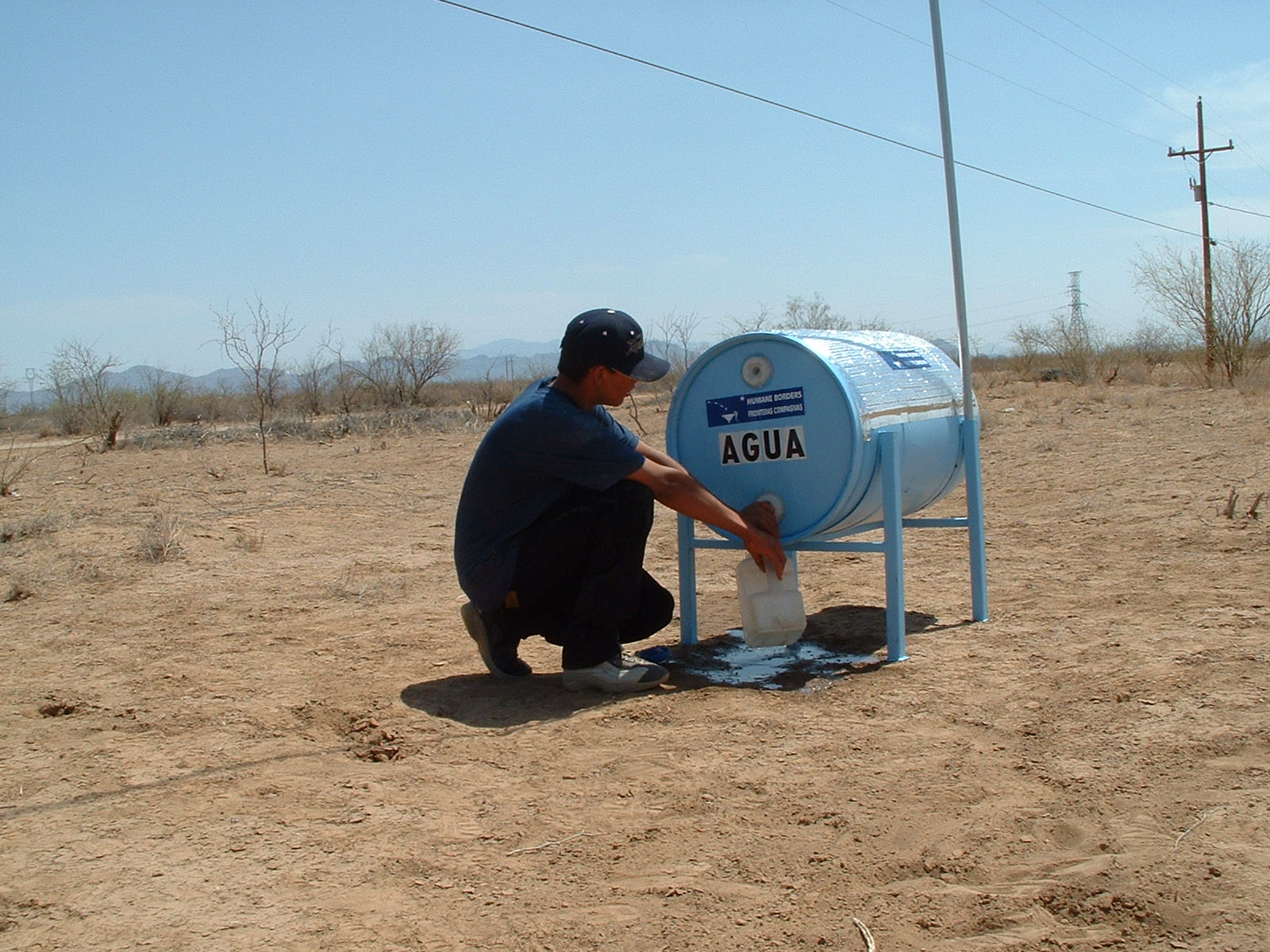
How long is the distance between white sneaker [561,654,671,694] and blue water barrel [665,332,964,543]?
0.82m

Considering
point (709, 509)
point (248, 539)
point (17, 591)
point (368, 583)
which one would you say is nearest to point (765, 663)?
point (709, 509)

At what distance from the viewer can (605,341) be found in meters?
4.05

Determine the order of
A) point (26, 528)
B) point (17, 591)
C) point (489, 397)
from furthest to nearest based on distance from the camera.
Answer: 1. point (489, 397)
2. point (26, 528)
3. point (17, 591)

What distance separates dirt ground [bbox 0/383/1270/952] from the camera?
2445mm

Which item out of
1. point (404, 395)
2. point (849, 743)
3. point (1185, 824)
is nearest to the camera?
point (1185, 824)

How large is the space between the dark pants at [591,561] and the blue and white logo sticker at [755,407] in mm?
612

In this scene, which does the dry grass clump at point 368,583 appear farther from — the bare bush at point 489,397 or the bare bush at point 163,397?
the bare bush at point 163,397

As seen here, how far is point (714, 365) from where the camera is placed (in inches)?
185

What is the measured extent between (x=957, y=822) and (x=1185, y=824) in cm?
53

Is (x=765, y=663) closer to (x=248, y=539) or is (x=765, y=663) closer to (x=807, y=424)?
(x=807, y=424)

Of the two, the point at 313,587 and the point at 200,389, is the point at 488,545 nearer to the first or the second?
the point at 313,587

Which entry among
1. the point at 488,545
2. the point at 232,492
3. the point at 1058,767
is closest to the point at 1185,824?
the point at 1058,767

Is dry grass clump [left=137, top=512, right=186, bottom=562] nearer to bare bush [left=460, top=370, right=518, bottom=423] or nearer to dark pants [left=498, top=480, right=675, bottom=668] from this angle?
dark pants [left=498, top=480, right=675, bottom=668]

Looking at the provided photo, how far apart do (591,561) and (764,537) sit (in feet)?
2.25
